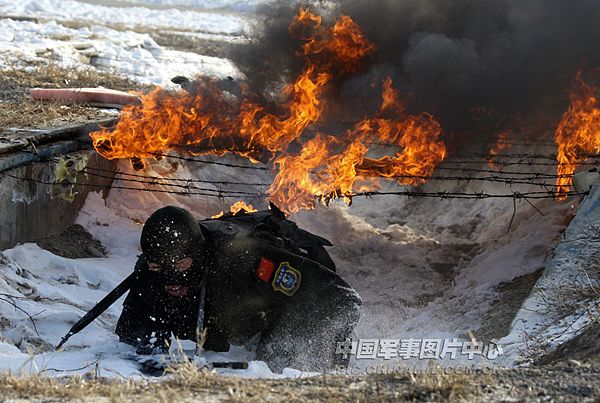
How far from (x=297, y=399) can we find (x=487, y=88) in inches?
316

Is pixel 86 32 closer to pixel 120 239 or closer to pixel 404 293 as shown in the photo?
pixel 120 239

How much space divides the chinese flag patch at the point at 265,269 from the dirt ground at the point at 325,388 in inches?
→ 89.6

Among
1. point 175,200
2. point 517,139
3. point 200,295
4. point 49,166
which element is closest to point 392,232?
point 517,139

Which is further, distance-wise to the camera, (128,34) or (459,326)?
(128,34)

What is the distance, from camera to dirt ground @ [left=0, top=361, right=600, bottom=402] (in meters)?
4.82

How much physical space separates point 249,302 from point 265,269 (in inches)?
12.8

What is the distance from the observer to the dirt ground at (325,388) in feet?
15.8

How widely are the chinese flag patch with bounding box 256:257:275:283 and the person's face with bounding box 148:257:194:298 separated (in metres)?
0.66

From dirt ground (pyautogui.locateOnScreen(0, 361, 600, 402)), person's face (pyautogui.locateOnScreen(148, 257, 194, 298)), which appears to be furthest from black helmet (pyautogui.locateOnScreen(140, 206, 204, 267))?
dirt ground (pyautogui.locateOnScreen(0, 361, 600, 402))

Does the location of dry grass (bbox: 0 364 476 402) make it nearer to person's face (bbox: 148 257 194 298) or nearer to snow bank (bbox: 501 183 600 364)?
person's face (bbox: 148 257 194 298)

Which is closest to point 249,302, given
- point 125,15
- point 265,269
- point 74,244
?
point 265,269

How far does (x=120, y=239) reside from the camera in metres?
11.5

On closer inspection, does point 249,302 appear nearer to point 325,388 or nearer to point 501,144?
point 325,388

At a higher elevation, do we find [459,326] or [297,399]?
[297,399]
